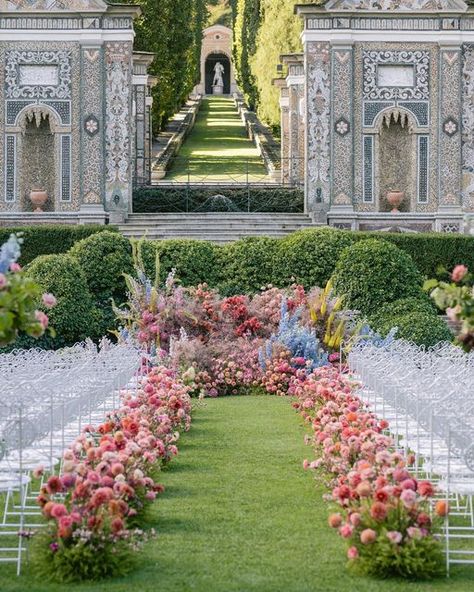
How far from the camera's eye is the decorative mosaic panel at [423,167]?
1142 inches

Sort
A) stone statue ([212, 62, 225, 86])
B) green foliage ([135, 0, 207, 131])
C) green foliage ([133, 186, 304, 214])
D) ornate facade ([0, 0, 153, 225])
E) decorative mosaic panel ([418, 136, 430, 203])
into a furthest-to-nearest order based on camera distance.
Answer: stone statue ([212, 62, 225, 86])
green foliage ([135, 0, 207, 131])
green foliage ([133, 186, 304, 214])
decorative mosaic panel ([418, 136, 430, 203])
ornate facade ([0, 0, 153, 225])

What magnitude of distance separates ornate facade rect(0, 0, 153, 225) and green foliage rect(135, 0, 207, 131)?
12.8m

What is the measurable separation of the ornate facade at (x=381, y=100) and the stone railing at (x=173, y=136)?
15138 mm

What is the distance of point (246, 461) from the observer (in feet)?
41.1

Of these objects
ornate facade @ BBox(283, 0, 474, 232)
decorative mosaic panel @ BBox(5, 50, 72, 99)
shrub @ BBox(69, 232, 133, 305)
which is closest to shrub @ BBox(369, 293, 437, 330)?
shrub @ BBox(69, 232, 133, 305)

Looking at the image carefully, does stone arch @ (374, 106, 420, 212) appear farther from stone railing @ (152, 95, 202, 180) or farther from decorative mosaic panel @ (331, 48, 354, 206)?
stone railing @ (152, 95, 202, 180)

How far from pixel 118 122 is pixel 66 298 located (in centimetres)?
873

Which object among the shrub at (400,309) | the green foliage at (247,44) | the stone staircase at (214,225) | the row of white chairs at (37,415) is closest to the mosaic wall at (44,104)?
the stone staircase at (214,225)

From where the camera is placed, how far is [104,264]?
72.7 ft

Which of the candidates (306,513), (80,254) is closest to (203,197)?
(80,254)

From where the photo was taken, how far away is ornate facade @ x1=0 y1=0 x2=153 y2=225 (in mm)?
28594

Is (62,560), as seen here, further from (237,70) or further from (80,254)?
(237,70)

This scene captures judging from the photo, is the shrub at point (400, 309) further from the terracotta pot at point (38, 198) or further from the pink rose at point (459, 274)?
the pink rose at point (459, 274)

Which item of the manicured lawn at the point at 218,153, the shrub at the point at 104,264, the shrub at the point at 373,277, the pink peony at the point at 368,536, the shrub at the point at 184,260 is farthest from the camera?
the manicured lawn at the point at 218,153
